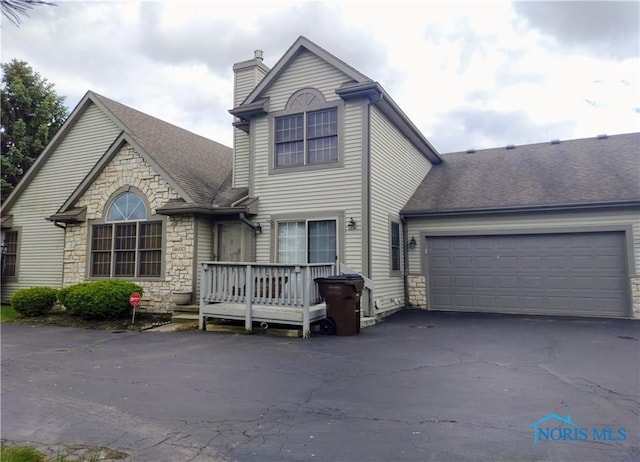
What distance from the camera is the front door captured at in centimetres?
1199

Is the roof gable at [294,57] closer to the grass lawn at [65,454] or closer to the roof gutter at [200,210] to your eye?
the roof gutter at [200,210]

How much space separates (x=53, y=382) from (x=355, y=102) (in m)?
8.55

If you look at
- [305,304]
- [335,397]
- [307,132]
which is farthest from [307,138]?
[335,397]

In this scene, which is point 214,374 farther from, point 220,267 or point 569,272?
point 569,272

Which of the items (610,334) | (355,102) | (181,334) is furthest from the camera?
(355,102)

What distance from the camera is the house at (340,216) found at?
1042 centimetres

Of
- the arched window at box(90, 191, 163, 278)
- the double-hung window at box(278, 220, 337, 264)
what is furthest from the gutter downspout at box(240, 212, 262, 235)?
the arched window at box(90, 191, 163, 278)

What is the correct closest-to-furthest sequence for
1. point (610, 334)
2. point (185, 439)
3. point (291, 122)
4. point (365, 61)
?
1. point (185, 439)
2. point (610, 334)
3. point (291, 122)
4. point (365, 61)

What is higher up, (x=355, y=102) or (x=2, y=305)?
(x=355, y=102)

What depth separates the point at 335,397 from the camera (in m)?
4.72

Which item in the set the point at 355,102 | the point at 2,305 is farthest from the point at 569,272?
the point at 2,305

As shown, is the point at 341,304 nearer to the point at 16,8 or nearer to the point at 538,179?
the point at 16,8

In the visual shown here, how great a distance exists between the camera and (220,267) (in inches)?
377

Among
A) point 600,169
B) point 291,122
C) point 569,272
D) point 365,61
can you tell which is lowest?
point 569,272
